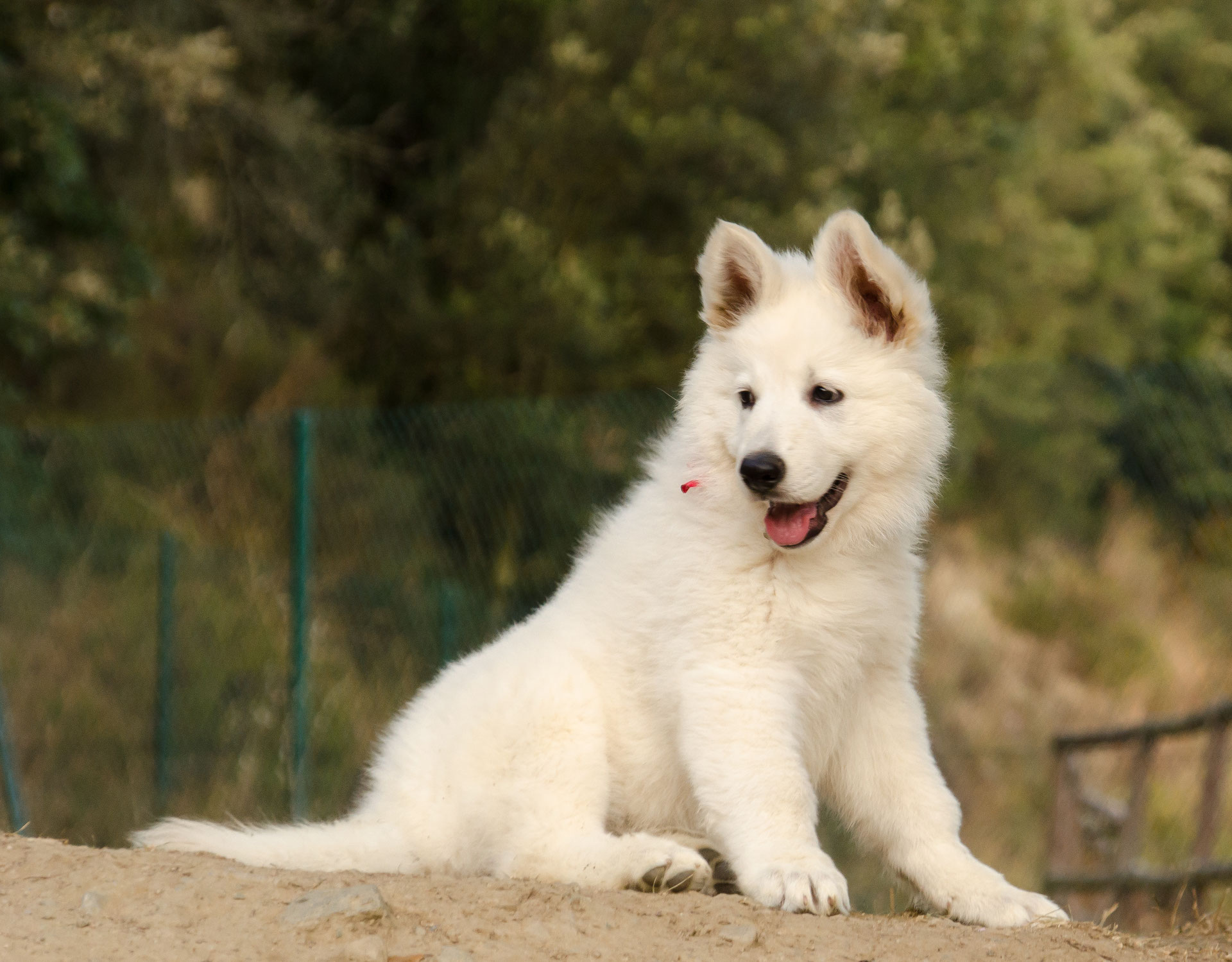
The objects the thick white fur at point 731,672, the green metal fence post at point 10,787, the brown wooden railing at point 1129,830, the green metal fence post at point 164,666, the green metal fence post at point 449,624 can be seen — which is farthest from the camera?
the green metal fence post at point 449,624

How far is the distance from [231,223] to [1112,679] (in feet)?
33.1

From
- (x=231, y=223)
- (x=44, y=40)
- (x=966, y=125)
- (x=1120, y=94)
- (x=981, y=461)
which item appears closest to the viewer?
(x=44, y=40)

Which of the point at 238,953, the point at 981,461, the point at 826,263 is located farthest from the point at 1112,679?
the point at 238,953

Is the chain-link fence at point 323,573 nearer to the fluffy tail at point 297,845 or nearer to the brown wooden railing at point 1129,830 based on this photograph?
the brown wooden railing at point 1129,830

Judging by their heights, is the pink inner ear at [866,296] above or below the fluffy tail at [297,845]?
above

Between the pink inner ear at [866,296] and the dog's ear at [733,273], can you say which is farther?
the dog's ear at [733,273]

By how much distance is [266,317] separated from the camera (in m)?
16.1

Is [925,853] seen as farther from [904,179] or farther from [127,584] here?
[904,179]

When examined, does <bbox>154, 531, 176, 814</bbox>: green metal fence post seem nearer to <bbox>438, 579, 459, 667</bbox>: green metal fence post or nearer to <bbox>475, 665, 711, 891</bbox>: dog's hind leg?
<bbox>438, 579, 459, 667</bbox>: green metal fence post

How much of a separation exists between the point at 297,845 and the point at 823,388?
6.70 feet

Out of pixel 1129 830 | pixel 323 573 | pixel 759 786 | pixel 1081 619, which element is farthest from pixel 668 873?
pixel 1081 619

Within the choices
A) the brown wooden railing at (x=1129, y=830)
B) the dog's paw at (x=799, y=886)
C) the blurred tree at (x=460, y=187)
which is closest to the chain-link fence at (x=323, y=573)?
the brown wooden railing at (x=1129, y=830)

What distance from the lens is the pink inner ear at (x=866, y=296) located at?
4.13 m

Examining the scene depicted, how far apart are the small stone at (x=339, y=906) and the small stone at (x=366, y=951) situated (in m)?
0.11
